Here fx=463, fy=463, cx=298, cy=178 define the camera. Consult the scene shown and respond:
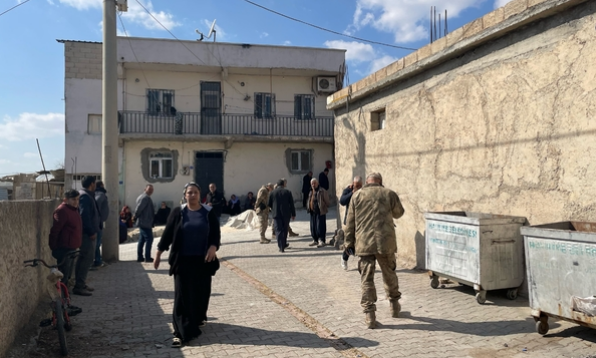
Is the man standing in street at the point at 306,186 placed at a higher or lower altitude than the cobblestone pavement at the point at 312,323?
higher

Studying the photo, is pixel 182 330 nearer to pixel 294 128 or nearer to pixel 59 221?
pixel 59 221

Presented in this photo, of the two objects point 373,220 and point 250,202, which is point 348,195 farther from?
point 250,202

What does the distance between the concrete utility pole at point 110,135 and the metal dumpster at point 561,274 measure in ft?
28.1

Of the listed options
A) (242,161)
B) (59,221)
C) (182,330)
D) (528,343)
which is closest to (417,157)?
(528,343)

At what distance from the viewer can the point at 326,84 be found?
2283 cm

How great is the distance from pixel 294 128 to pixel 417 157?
14.6m

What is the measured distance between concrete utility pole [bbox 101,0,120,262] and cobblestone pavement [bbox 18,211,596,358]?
85.3 inches

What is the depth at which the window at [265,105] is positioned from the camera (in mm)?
22625

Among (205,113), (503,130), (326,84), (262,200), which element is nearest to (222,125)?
(205,113)

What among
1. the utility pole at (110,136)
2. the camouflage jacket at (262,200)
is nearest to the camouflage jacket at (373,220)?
the utility pole at (110,136)

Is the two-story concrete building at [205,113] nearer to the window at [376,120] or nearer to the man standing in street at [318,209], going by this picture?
the man standing in street at [318,209]

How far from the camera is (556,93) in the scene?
5.49 meters

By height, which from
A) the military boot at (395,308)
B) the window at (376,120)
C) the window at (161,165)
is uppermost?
the window at (376,120)

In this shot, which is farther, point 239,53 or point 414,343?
point 239,53
